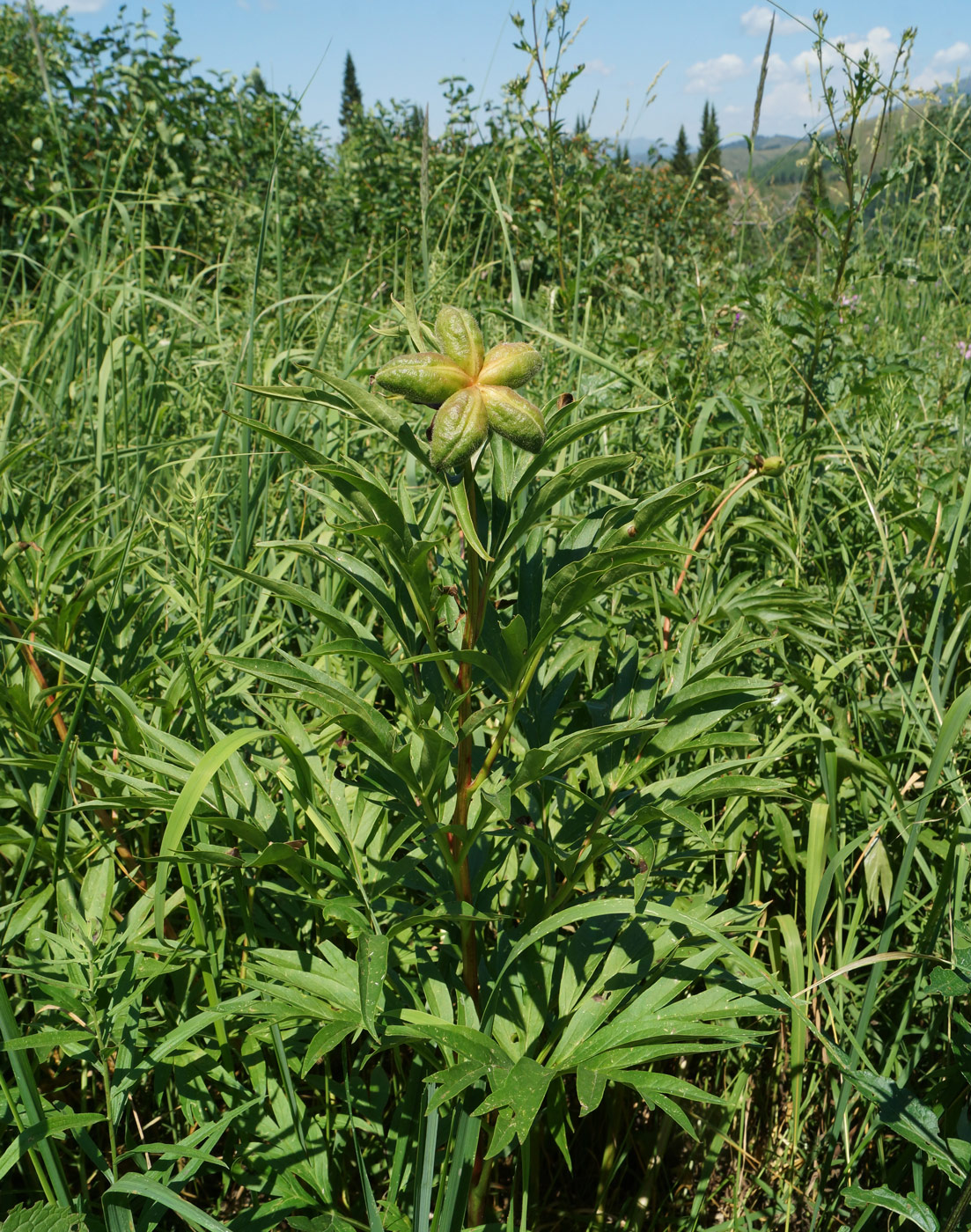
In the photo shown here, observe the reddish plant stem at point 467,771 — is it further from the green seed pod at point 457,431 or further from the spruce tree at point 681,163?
the spruce tree at point 681,163

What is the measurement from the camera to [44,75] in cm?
228

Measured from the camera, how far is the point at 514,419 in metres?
0.84

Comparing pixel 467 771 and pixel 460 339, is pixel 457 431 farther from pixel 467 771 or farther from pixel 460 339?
pixel 467 771

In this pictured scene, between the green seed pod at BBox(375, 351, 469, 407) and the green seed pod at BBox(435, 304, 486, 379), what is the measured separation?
0.07 feet

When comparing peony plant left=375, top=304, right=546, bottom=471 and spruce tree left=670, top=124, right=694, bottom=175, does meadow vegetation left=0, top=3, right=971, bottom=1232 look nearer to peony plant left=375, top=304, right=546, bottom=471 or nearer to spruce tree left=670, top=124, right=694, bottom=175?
peony plant left=375, top=304, right=546, bottom=471

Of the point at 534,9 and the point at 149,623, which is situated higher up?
the point at 534,9

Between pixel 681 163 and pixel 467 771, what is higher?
pixel 681 163

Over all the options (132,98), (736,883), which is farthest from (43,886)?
(132,98)

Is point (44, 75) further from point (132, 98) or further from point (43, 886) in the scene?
point (132, 98)

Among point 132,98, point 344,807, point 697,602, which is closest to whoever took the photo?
point 344,807

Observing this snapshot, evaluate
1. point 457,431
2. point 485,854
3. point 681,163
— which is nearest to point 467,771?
point 485,854

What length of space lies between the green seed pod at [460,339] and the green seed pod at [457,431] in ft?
0.24

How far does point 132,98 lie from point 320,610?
5.94 metres

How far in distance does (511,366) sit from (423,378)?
0.09m
